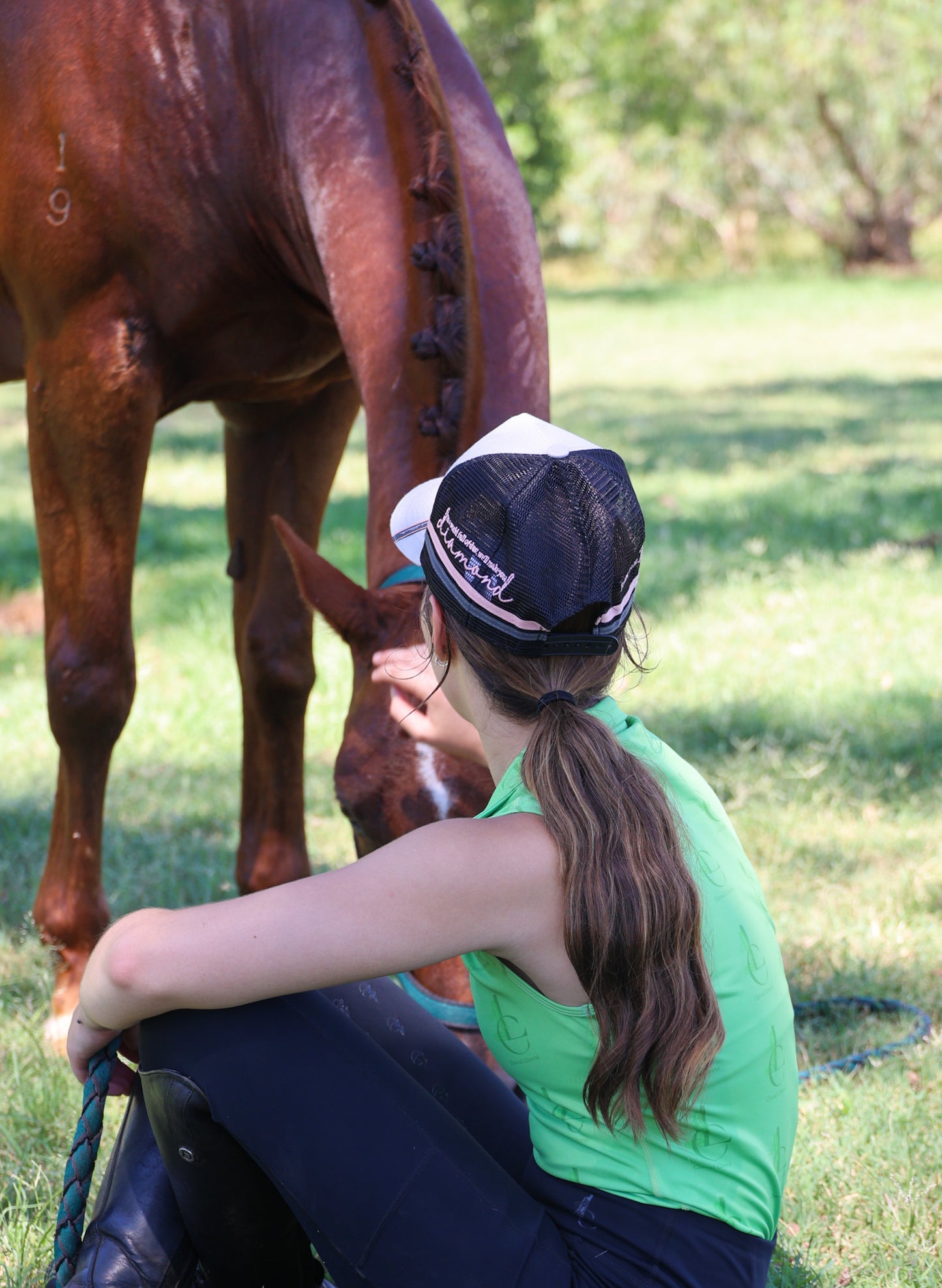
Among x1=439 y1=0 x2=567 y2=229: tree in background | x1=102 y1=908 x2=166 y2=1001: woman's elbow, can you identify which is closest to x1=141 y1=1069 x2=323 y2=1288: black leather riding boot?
x1=102 y1=908 x2=166 y2=1001: woman's elbow

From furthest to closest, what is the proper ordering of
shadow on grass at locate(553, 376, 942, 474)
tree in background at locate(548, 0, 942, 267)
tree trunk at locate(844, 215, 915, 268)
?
tree trunk at locate(844, 215, 915, 268) → tree in background at locate(548, 0, 942, 267) → shadow on grass at locate(553, 376, 942, 474)

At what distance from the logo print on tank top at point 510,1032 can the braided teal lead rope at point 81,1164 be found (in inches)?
19.5

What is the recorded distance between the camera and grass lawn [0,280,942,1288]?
7.61 ft

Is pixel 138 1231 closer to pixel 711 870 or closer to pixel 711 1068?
pixel 711 1068

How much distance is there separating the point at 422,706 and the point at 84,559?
110 centimetres

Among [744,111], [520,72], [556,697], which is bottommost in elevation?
[744,111]

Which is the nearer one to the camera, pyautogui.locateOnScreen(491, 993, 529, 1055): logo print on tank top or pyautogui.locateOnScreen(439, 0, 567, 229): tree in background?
pyautogui.locateOnScreen(491, 993, 529, 1055): logo print on tank top

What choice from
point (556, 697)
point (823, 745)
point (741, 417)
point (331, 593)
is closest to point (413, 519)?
point (331, 593)

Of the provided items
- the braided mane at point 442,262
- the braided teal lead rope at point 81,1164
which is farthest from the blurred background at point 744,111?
the braided teal lead rope at point 81,1164

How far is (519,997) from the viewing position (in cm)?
166

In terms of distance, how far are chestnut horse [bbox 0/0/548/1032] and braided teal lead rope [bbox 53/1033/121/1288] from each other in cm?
52

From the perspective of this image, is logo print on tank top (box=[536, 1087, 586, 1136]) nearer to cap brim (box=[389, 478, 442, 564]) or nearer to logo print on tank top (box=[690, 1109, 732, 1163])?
logo print on tank top (box=[690, 1109, 732, 1163])

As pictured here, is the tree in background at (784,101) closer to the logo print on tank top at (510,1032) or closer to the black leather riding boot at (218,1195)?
the logo print on tank top at (510,1032)

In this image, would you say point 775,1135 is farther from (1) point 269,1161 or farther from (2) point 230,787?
(2) point 230,787
